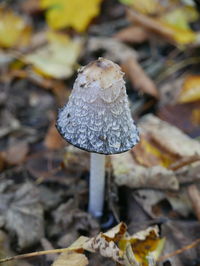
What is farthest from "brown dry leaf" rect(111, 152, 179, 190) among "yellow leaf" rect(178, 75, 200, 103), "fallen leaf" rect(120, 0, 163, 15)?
"fallen leaf" rect(120, 0, 163, 15)

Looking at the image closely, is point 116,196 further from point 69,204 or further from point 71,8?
point 71,8

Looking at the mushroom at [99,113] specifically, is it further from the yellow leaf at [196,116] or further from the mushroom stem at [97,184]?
the yellow leaf at [196,116]

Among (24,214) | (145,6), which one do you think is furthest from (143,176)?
(145,6)

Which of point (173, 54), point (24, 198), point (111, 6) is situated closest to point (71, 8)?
point (111, 6)

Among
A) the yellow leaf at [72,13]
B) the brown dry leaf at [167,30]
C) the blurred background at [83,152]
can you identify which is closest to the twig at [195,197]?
the blurred background at [83,152]

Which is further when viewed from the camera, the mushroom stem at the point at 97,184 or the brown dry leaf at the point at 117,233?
the mushroom stem at the point at 97,184
